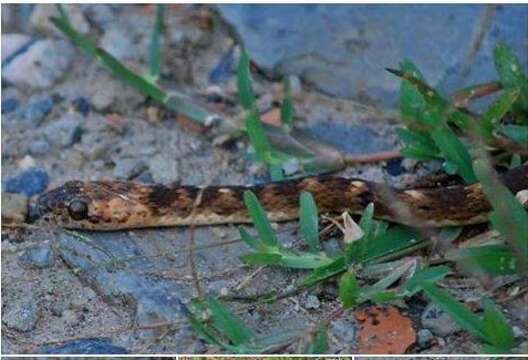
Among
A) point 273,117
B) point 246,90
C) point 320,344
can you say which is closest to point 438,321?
point 320,344

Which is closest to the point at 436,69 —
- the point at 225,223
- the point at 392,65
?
the point at 392,65

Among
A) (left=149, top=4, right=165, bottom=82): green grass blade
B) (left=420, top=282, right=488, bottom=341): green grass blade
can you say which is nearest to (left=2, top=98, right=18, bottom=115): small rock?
(left=149, top=4, right=165, bottom=82): green grass blade

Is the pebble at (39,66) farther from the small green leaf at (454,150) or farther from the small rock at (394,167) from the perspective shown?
the small green leaf at (454,150)

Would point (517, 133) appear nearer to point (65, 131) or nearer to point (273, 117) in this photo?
point (273, 117)

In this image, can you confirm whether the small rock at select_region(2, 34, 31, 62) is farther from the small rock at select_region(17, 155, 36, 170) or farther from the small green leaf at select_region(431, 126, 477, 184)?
the small green leaf at select_region(431, 126, 477, 184)

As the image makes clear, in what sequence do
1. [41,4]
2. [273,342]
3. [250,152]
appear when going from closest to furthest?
1. [273,342]
2. [250,152]
3. [41,4]

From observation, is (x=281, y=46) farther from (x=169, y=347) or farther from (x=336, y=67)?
(x=169, y=347)

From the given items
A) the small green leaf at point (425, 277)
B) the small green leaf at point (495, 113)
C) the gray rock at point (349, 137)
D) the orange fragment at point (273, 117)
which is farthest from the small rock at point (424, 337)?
the orange fragment at point (273, 117)
